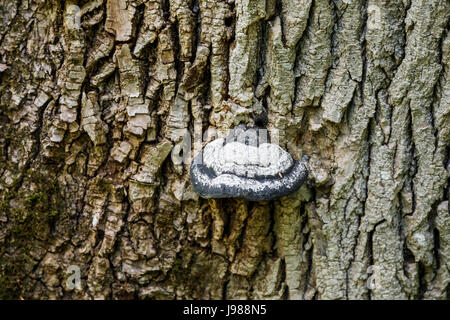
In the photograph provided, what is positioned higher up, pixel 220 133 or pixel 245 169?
pixel 220 133

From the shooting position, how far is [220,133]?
2277mm

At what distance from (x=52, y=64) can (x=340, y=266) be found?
2.23m

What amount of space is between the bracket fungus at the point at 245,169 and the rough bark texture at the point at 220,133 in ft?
0.53

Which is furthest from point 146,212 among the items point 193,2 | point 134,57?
point 193,2

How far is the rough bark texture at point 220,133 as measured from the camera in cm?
216

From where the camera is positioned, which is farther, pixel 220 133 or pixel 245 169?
pixel 220 133

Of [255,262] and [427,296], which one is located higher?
[255,262]

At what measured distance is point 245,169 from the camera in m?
1.98

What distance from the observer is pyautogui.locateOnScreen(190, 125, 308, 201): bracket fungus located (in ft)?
6.31

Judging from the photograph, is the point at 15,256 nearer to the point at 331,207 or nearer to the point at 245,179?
the point at 245,179

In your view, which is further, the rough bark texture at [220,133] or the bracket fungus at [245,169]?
the rough bark texture at [220,133]

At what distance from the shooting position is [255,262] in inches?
98.0

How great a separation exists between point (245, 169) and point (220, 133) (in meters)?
0.39

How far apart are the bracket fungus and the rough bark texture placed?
16 cm
